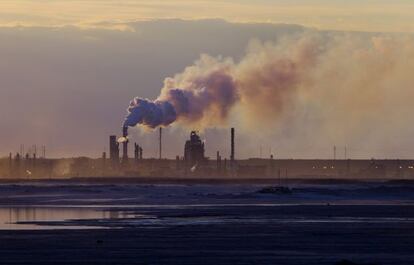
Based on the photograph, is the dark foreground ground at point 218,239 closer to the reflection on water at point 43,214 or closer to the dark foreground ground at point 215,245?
the dark foreground ground at point 215,245

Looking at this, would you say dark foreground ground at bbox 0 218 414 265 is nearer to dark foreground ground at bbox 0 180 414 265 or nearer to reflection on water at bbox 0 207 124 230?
dark foreground ground at bbox 0 180 414 265

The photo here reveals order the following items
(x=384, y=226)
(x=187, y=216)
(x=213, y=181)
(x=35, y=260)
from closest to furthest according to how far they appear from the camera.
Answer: (x=35, y=260), (x=384, y=226), (x=187, y=216), (x=213, y=181)

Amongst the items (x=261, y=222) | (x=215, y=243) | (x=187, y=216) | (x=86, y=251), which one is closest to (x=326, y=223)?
(x=261, y=222)

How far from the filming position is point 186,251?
4578 centimetres

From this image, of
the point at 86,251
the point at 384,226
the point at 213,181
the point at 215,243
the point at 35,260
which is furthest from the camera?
the point at 213,181

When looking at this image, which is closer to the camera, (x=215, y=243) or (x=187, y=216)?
(x=215, y=243)

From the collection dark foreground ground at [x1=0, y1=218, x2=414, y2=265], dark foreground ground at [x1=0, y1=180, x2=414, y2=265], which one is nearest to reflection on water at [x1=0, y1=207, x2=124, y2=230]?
dark foreground ground at [x1=0, y1=180, x2=414, y2=265]

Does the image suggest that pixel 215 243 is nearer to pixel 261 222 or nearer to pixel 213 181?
pixel 261 222

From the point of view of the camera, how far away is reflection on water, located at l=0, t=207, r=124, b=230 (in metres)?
64.2

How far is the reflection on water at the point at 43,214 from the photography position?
64250 mm

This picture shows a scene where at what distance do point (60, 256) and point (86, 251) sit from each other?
6.29ft

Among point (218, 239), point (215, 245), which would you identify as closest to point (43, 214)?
point (218, 239)

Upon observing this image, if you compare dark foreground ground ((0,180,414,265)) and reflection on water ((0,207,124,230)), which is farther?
reflection on water ((0,207,124,230))

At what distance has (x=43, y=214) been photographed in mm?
75125
